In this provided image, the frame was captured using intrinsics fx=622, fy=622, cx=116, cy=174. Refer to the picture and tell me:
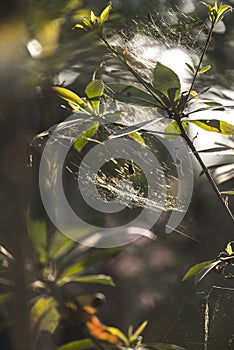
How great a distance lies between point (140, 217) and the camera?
992 millimetres

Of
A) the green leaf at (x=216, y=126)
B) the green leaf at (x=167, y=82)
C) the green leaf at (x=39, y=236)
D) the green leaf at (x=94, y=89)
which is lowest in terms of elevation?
the green leaf at (x=39, y=236)

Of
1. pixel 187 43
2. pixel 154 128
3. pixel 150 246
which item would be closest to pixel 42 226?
pixel 154 128

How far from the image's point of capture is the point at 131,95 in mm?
801

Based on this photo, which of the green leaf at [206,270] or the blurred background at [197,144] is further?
the green leaf at [206,270]

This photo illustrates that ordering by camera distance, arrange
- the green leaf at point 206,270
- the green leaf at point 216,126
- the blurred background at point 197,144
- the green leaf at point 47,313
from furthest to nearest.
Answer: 1. the green leaf at point 216,126
2. the green leaf at point 206,270
3. the green leaf at point 47,313
4. the blurred background at point 197,144

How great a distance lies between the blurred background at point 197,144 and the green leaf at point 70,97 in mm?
28

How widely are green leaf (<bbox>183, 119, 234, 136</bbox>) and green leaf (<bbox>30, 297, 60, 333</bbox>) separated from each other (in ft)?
1.11

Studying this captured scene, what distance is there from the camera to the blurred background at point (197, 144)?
0.17 meters

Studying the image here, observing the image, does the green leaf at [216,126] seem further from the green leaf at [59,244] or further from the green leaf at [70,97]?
the green leaf at [59,244]

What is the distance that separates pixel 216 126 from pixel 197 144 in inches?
6.5

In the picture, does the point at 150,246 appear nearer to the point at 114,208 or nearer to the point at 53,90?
the point at 114,208

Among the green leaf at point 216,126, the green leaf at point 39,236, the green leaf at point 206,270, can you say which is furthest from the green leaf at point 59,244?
the green leaf at point 216,126

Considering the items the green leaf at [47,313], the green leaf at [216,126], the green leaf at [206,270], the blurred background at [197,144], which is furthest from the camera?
the green leaf at [216,126]

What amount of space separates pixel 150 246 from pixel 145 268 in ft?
0.16
